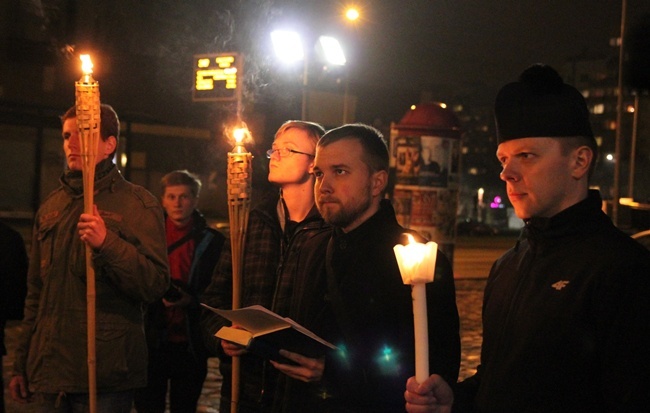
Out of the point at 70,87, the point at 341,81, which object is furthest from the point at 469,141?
the point at 70,87

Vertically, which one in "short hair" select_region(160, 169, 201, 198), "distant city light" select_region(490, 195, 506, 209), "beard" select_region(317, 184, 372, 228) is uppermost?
"short hair" select_region(160, 169, 201, 198)

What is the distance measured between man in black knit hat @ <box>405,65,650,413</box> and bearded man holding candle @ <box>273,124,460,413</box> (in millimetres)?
413

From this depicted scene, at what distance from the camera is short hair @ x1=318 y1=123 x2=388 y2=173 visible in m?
3.73

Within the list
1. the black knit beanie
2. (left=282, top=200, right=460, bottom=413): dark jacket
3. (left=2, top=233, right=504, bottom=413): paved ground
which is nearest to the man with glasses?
(left=282, top=200, right=460, bottom=413): dark jacket

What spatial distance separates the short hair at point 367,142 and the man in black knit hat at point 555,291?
2.70 feet

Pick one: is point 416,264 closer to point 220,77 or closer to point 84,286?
point 84,286

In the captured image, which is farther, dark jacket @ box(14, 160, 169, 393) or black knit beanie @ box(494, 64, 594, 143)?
dark jacket @ box(14, 160, 169, 393)

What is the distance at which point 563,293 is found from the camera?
2.60 meters

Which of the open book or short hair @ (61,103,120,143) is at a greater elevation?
short hair @ (61,103,120,143)

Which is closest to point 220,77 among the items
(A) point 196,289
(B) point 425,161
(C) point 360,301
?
(A) point 196,289

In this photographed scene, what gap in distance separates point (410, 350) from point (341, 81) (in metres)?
51.9

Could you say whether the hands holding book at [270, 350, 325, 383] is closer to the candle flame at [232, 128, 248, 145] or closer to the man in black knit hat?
the man in black knit hat

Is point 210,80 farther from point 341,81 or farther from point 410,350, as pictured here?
point 341,81

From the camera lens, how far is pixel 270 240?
457cm
